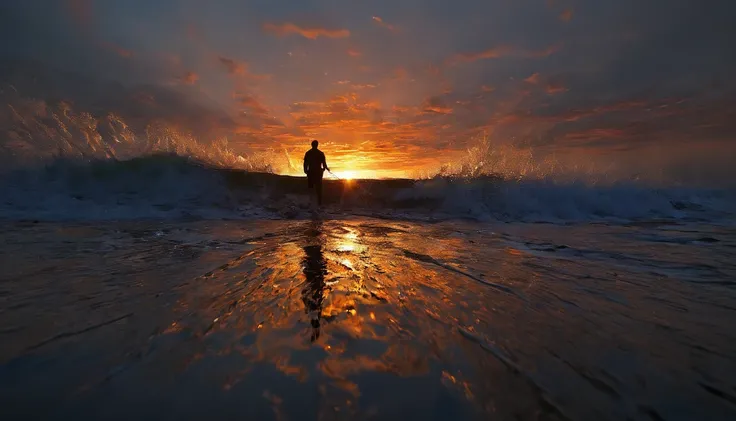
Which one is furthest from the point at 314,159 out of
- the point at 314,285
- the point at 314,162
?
the point at 314,285

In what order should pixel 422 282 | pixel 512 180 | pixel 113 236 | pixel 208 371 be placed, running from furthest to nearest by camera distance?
pixel 512 180
pixel 113 236
pixel 422 282
pixel 208 371

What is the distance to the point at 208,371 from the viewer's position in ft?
4.37

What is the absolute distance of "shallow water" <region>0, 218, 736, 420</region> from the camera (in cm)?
117

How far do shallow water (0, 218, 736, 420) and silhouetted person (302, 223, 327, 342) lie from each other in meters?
0.02

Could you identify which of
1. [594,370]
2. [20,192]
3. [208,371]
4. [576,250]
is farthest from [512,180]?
[20,192]

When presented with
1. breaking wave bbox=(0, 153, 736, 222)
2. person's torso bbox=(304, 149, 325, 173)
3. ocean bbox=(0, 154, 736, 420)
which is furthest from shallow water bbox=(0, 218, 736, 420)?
person's torso bbox=(304, 149, 325, 173)

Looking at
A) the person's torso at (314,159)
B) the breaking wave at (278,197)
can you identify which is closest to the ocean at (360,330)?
the breaking wave at (278,197)

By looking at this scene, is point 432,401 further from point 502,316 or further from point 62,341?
point 62,341

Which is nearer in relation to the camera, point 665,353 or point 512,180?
point 665,353

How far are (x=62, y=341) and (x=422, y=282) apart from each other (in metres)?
2.26

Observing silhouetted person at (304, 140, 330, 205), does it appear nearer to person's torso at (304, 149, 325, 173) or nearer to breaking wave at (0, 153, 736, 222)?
person's torso at (304, 149, 325, 173)

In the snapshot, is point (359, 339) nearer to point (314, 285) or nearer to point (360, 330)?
point (360, 330)

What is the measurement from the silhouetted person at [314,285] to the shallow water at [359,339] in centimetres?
2

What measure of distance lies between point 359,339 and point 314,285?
0.98 m
